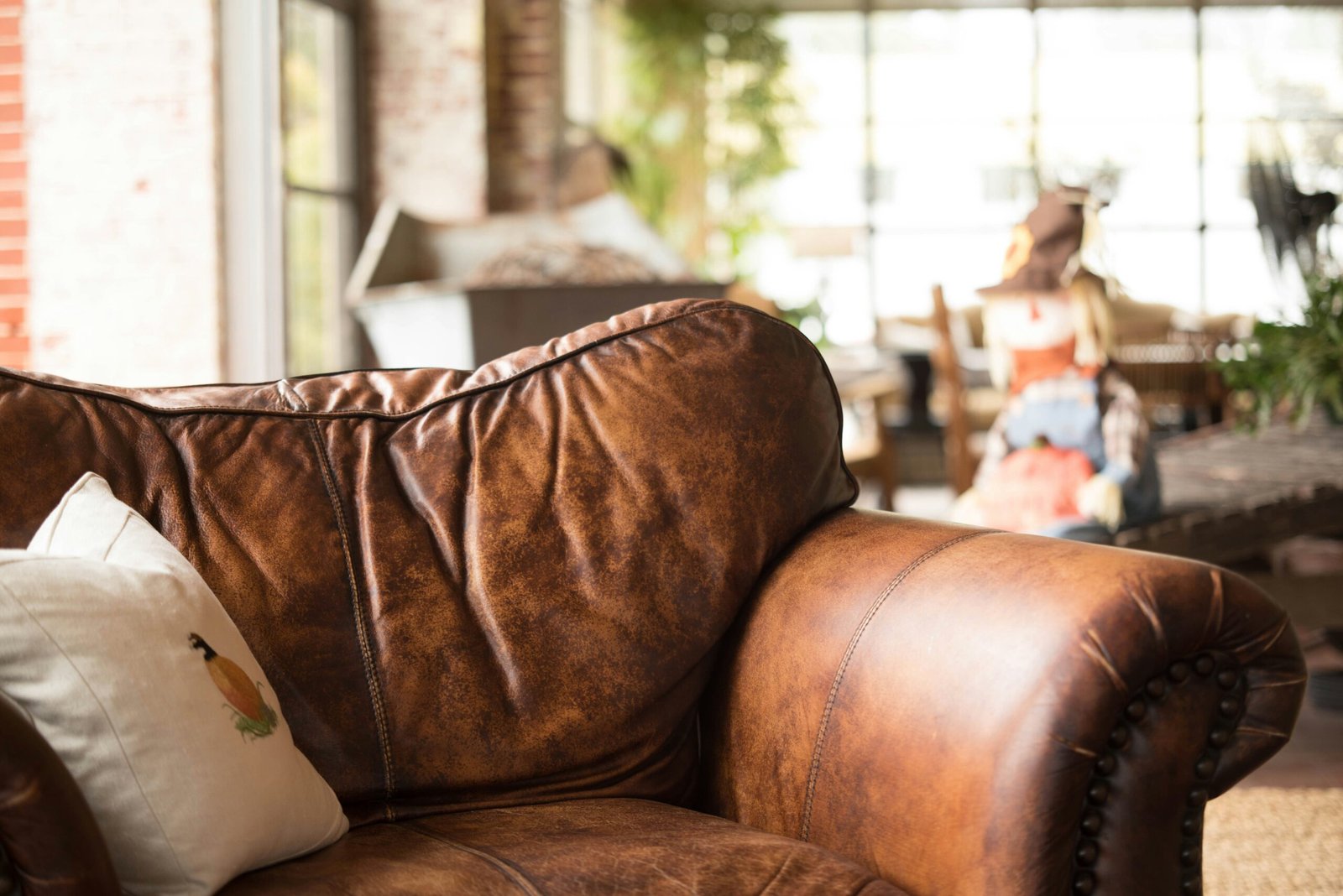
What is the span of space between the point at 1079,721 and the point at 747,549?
47cm

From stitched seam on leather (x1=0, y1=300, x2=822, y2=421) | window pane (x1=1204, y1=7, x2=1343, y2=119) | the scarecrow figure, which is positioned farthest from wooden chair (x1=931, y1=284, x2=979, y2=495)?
window pane (x1=1204, y1=7, x2=1343, y2=119)

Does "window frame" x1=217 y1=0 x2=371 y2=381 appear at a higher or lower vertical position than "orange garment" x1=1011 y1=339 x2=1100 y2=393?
higher

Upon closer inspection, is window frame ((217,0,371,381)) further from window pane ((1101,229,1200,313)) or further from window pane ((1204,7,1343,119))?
window pane ((1204,7,1343,119))

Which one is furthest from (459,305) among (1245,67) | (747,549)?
(1245,67)

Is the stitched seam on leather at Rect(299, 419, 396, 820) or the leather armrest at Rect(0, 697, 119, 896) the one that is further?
the stitched seam on leather at Rect(299, 419, 396, 820)

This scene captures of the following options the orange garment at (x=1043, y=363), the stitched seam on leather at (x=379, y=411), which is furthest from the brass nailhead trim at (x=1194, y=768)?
the orange garment at (x=1043, y=363)

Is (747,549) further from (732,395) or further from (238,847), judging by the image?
(238,847)

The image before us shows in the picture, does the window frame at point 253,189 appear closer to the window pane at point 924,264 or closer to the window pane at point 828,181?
the window pane at point 828,181

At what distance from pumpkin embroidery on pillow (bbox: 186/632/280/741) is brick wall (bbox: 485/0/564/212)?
4.70 meters

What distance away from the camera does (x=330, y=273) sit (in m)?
4.99

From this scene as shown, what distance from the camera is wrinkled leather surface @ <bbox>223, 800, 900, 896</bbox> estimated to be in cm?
105

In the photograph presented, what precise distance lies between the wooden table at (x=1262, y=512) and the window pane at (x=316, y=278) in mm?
2744

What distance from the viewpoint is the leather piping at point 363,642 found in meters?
1.28

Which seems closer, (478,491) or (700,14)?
(478,491)
